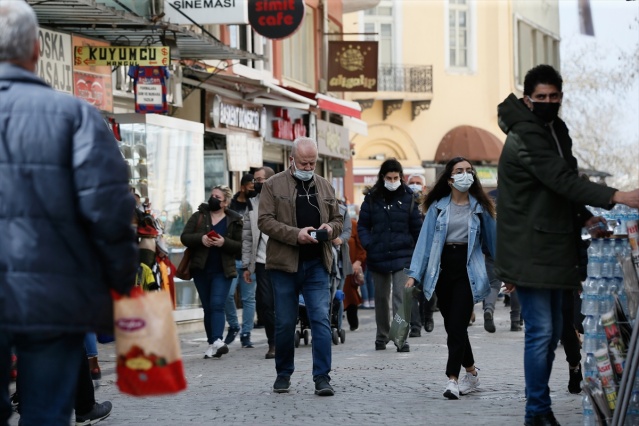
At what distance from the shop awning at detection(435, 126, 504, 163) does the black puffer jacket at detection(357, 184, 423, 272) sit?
33891mm

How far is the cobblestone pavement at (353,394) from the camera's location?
9.41 m

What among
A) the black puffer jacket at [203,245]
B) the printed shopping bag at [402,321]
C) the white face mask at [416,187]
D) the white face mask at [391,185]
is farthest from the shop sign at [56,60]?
the printed shopping bag at [402,321]

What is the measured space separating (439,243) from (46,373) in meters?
6.05

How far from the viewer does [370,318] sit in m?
23.7

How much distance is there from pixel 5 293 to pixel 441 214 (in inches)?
246

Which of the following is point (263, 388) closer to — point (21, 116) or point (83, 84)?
point (21, 116)

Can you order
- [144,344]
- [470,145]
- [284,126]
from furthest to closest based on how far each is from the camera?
[470,145]
[284,126]
[144,344]

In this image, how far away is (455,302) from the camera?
35.1ft

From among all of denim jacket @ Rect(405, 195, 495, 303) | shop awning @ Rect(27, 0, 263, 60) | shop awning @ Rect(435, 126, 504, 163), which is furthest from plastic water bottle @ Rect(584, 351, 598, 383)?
shop awning @ Rect(435, 126, 504, 163)

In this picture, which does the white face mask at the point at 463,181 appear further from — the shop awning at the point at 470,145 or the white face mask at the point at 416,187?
the shop awning at the point at 470,145

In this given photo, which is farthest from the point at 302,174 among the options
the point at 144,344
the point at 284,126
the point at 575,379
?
the point at 284,126

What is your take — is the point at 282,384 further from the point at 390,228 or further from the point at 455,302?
the point at 390,228

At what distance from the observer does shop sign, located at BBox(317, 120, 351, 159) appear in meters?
34.4

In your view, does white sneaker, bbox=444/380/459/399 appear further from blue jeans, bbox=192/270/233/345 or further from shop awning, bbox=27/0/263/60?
shop awning, bbox=27/0/263/60
